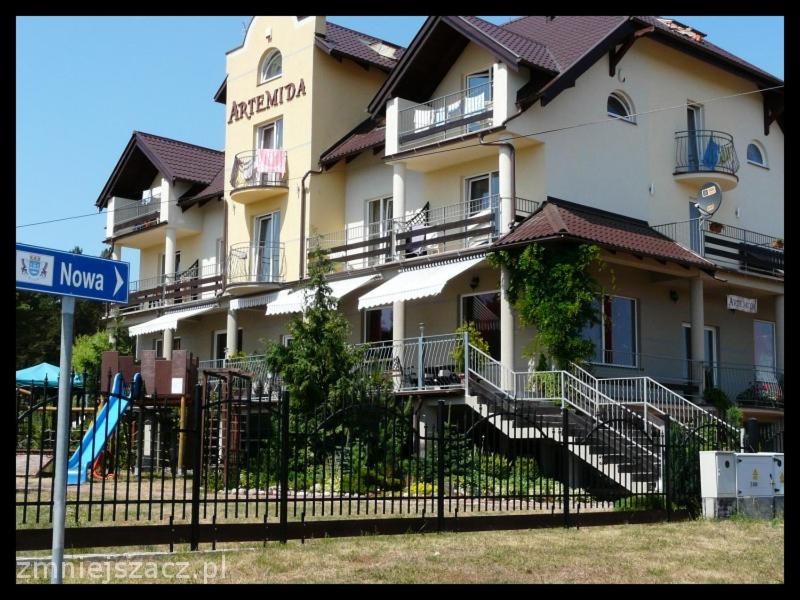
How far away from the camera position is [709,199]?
2716 centimetres

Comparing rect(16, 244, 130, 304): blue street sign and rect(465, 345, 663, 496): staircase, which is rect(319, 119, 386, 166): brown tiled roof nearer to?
rect(465, 345, 663, 496): staircase

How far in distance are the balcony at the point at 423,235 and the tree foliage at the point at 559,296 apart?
5.42 ft

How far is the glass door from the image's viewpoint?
31312 millimetres

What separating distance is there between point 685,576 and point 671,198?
1929cm

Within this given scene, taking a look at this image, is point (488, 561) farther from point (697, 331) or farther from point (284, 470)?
point (697, 331)

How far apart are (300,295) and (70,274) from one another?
21.6 m

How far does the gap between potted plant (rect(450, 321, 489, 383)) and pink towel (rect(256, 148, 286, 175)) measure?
9.28m

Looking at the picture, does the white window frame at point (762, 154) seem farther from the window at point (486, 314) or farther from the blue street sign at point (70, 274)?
the blue street sign at point (70, 274)

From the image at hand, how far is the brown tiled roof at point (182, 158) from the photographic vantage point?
36812 millimetres

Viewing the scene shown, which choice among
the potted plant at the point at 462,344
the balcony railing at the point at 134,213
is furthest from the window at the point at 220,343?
the potted plant at the point at 462,344

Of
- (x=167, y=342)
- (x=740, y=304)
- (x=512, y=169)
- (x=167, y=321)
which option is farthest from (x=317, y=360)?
(x=167, y=342)

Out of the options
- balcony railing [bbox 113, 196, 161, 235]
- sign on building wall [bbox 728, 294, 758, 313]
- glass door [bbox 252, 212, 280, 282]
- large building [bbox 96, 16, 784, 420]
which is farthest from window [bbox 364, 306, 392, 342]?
balcony railing [bbox 113, 196, 161, 235]

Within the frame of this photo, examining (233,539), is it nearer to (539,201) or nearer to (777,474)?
(777,474)

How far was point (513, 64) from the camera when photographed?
2472cm
